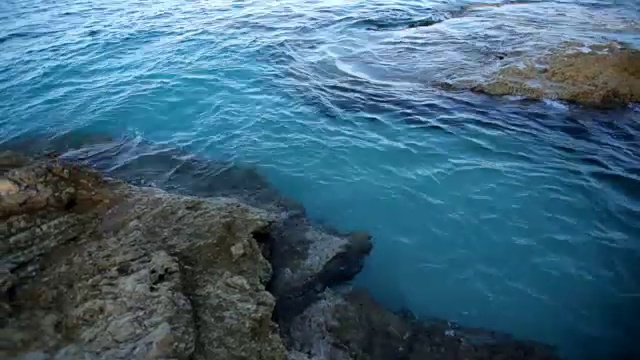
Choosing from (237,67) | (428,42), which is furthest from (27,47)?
(428,42)

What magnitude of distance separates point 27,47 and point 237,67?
5135 mm

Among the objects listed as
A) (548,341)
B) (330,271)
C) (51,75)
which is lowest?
(548,341)

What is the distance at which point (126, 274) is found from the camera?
3697mm

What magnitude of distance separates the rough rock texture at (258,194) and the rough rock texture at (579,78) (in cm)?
467

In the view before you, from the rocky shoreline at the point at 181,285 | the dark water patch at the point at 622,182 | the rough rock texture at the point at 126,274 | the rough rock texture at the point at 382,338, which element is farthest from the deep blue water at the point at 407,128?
the rough rock texture at the point at 126,274

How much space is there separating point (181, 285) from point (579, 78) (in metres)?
7.84

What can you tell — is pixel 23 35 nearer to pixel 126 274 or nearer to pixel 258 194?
pixel 258 194

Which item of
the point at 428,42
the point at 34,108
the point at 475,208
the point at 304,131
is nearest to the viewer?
the point at 475,208

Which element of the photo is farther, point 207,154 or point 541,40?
point 541,40

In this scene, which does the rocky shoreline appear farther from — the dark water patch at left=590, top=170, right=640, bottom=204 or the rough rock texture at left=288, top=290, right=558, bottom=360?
the dark water patch at left=590, top=170, right=640, bottom=204

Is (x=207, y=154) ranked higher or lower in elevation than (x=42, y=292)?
lower

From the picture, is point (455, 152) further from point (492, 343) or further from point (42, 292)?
point (42, 292)

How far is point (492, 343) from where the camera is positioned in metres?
4.45

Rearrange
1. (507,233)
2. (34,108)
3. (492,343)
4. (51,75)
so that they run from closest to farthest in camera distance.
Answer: (492,343) < (507,233) < (34,108) < (51,75)
